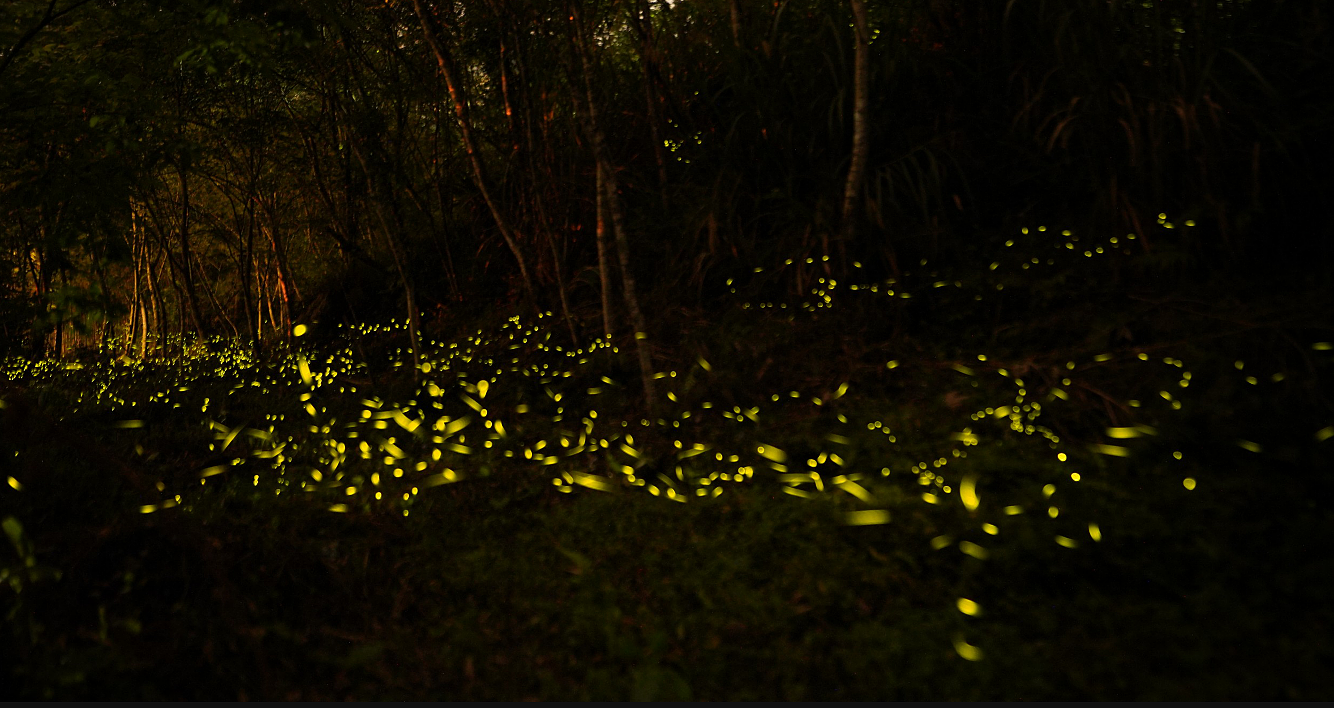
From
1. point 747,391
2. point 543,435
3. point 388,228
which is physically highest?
point 388,228

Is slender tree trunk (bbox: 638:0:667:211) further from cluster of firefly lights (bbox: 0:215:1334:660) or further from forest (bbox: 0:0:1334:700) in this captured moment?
cluster of firefly lights (bbox: 0:215:1334:660)

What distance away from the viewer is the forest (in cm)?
237

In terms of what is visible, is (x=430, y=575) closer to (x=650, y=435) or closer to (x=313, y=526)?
(x=313, y=526)

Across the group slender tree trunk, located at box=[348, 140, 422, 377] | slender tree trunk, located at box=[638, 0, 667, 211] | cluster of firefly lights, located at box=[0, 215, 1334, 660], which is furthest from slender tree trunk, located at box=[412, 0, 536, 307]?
slender tree trunk, located at box=[638, 0, 667, 211]

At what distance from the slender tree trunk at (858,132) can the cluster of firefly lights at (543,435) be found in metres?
0.34

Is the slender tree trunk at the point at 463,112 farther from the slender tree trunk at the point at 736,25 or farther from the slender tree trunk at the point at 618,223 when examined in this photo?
the slender tree trunk at the point at 736,25

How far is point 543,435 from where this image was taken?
166 inches

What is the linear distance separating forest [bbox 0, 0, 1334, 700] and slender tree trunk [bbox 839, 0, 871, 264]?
1.0 inches

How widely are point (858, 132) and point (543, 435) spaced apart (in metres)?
2.35

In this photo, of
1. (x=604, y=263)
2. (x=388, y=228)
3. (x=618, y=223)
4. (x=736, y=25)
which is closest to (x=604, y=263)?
(x=604, y=263)

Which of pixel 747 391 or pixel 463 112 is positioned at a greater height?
pixel 463 112

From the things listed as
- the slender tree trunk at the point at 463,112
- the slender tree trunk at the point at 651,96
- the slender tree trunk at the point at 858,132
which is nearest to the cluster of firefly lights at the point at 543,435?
the slender tree trunk at the point at 858,132

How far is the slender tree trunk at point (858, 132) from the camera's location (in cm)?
394

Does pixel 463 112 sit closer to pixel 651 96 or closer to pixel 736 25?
pixel 651 96
